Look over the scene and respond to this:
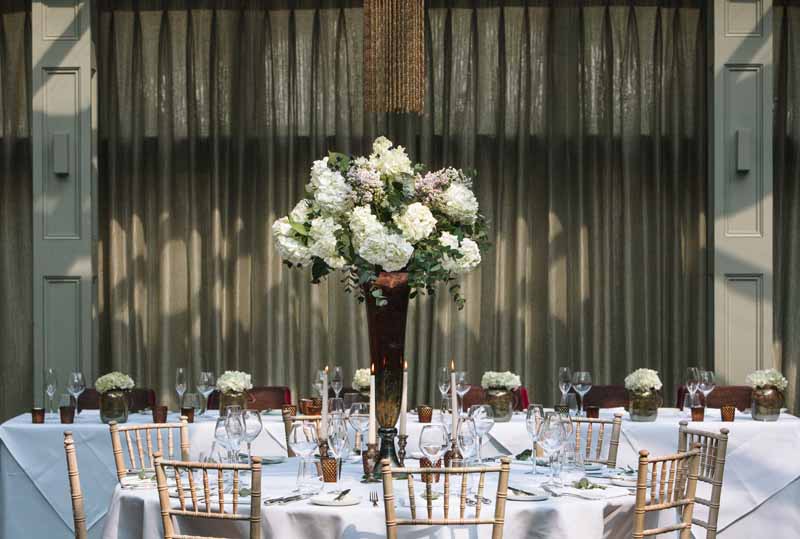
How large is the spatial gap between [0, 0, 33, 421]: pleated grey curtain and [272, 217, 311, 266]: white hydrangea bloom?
5.60 meters

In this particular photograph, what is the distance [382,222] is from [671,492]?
1.41 meters

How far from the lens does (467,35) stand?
8.84 m

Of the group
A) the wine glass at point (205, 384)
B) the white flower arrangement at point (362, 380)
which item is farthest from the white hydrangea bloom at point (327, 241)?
the wine glass at point (205, 384)

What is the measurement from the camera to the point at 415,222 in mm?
3832

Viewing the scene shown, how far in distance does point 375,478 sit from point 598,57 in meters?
5.77

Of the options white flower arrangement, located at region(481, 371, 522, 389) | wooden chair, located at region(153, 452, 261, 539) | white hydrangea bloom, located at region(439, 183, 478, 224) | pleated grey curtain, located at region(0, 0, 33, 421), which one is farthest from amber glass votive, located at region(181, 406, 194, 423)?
pleated grey curtain, located at region(0, 0, 33, 421)

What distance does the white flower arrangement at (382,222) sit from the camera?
3830 millimetres

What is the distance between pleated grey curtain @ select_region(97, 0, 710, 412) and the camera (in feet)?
28.9

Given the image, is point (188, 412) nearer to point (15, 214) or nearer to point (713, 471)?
point (713, 471)

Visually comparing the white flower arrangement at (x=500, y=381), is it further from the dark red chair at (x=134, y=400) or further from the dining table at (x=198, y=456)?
the dark red chair at (x=134, y=400)

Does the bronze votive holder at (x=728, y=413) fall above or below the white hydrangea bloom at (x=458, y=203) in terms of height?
below

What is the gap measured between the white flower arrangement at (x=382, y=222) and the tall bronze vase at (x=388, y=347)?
0.16 ft

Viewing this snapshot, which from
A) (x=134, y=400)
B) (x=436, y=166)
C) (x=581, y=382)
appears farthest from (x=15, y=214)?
(x=581, y=382)

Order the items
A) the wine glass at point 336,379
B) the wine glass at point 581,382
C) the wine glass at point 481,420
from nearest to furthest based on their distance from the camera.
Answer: the wine glass at point 481,420
the wine glass at point 581,382
the wine glass at point 336,379
